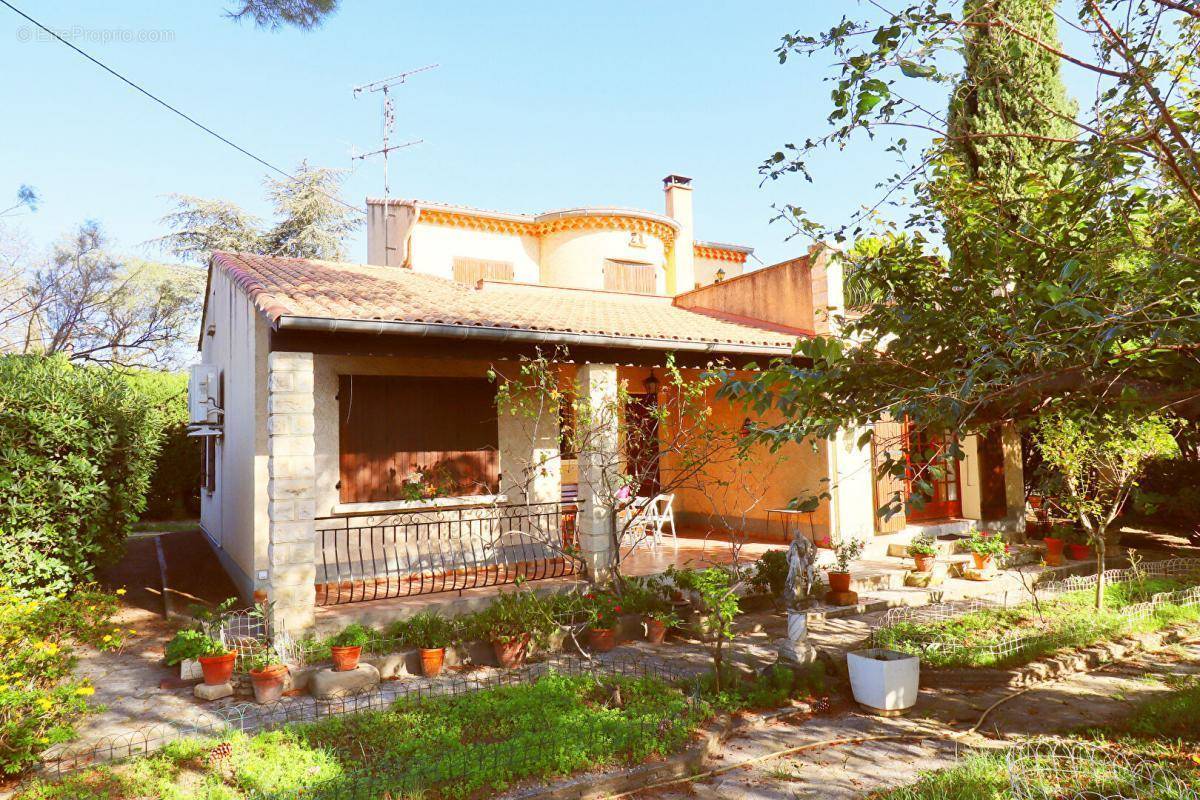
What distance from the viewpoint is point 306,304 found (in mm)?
7273

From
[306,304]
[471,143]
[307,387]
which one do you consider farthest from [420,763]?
[471,143]

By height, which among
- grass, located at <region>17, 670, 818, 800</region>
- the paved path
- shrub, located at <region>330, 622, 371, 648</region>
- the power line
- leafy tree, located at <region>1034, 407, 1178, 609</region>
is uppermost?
the power line

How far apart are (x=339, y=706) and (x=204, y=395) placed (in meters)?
→ 6.99

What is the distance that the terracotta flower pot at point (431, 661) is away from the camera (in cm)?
646

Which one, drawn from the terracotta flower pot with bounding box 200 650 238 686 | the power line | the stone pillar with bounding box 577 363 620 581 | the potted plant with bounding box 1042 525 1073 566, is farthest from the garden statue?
the power line

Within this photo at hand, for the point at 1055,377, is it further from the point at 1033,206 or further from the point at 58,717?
the point at 58,717

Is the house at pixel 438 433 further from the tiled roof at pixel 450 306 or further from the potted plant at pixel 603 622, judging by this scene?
the potted plant at pixel 603 622

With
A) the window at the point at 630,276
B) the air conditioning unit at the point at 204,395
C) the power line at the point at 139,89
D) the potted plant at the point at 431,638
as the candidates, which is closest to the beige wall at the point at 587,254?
the window at the point at 630,276

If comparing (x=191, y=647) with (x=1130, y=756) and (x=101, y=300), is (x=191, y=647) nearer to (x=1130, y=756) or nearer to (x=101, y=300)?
(x=1130, y=756)

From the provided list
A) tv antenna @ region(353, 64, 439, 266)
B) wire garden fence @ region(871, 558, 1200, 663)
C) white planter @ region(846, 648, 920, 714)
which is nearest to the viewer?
white planter @ region(846, 648, 920, 714)

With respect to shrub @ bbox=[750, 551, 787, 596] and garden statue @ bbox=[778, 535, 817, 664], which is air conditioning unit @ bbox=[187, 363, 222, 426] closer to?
shrub @ bbox=[750, 551, 787, 596]

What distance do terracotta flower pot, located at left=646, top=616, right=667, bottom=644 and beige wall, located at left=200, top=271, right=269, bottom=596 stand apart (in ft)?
14.3

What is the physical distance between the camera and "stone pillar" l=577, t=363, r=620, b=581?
802cm

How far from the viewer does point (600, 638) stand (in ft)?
23.3
